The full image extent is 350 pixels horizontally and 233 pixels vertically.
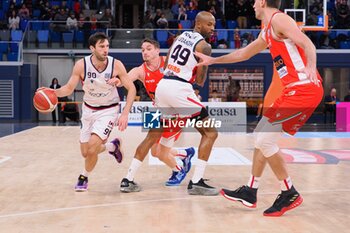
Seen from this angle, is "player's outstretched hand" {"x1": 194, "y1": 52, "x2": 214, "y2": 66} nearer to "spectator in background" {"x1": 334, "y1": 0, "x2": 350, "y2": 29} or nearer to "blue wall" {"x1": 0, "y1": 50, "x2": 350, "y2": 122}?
"blue wall" {"x1": 0, "y1": 50, "x2": 350, "y2": 122}

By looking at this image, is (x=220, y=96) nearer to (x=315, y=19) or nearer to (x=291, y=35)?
(x=315, y=19)

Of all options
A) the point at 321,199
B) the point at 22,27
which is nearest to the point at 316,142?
the point at 321,199

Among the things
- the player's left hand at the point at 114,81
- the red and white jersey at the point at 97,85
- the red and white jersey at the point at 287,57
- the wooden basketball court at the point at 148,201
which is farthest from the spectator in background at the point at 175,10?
the red and white jersey at the point at 287,57

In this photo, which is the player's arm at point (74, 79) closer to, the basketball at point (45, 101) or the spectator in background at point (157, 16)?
the basketball at point (45, 101)

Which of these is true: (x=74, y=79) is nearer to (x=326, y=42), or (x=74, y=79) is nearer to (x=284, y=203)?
(x=284, y=203)

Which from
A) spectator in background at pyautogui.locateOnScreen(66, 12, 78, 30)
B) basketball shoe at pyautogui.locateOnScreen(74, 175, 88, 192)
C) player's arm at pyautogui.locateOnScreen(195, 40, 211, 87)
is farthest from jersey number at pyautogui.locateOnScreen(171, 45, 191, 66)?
spectator in background at pyautogui.locateOnScreen(66, 12, 78, 30)

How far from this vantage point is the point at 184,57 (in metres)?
6.84

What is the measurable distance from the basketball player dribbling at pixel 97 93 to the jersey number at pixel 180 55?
66 cm

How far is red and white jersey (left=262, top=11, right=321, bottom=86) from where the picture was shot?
5.56m

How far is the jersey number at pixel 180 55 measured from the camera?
6.83 metres

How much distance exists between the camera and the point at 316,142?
14.6 m

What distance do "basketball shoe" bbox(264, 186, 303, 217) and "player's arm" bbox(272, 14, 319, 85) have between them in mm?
1194

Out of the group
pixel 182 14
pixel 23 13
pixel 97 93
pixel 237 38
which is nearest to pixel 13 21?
pixel 23 13

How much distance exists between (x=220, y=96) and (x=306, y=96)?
20682 millimetres
